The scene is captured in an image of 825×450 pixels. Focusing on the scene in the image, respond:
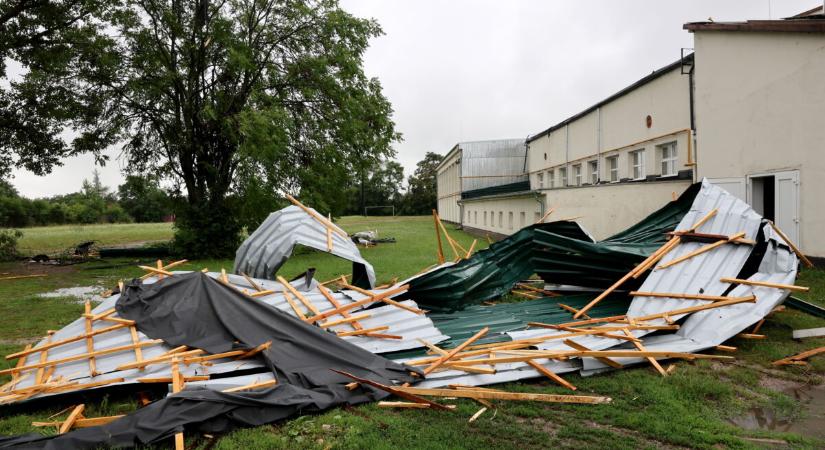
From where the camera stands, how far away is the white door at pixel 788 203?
11.8 meters

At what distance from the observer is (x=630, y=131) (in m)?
18.4

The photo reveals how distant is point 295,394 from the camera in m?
4.94

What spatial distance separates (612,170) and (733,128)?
7585mm

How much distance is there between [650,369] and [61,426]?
247 inches

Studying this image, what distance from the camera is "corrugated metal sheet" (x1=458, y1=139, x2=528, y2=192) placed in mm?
38625

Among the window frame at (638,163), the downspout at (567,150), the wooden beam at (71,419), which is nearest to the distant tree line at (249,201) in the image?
the downspout at (567,150)

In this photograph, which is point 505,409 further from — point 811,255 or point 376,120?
point 376,120

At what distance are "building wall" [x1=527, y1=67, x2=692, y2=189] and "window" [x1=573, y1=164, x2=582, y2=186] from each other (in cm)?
15

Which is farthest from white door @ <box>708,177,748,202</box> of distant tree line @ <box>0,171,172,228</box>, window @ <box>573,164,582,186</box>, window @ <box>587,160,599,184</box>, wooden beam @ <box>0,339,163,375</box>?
distant tree line @ <box>0,171,172,228</box>

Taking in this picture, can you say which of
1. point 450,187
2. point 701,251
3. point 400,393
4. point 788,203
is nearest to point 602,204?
point 788,203

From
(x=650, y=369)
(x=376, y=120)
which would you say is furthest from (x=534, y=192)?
(x=650, y=369)

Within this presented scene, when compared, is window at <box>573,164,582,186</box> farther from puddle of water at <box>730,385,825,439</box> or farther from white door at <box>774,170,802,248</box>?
puddle of water at <box>730,385,825,439</box>

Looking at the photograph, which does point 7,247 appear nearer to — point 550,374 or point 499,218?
point 499,218

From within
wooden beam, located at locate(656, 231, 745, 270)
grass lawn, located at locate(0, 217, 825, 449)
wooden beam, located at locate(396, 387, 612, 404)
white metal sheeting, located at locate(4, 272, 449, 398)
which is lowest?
grass lawn, located at locate(0, 217, 825, 449)
